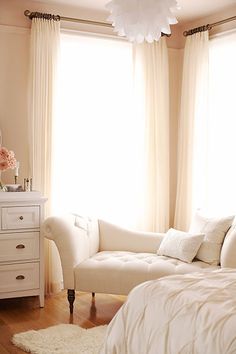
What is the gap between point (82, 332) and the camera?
3.98 m

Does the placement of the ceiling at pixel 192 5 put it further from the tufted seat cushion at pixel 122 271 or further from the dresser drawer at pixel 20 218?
the tufted seat cushion at pixel 122 271

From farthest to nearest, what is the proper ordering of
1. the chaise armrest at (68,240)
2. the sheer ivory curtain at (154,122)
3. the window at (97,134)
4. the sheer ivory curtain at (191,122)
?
the sheer ivory curtain at (154,122) → the sheer ivory curtain at (191,122) → the window at (97,134) → the chaise armrest at (68,240)

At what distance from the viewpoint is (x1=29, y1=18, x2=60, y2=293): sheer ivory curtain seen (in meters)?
5.01

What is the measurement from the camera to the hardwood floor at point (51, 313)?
416 cm

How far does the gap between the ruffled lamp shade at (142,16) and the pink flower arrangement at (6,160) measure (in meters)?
2.04

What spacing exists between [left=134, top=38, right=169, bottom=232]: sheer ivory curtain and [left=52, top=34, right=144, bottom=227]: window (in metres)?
0.09

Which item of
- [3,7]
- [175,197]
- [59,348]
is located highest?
[3,7]

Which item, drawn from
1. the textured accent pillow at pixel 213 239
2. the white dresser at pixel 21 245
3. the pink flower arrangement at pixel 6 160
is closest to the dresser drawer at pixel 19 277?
the white dresser at pixel 21 245

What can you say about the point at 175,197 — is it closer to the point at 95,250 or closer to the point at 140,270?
the point at 95,250

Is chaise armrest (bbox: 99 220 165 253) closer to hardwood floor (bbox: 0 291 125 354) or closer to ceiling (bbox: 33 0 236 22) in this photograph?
hardwood floor (bbox: 0 291 125 354)

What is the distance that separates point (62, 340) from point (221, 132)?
2.67m

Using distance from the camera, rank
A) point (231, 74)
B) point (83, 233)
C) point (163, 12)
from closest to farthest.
Answer: point (163, 12) < point (83, 233) < point (231, 74)

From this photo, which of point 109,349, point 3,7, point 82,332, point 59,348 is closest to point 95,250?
point 82,332

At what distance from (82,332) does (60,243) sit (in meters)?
0.80
